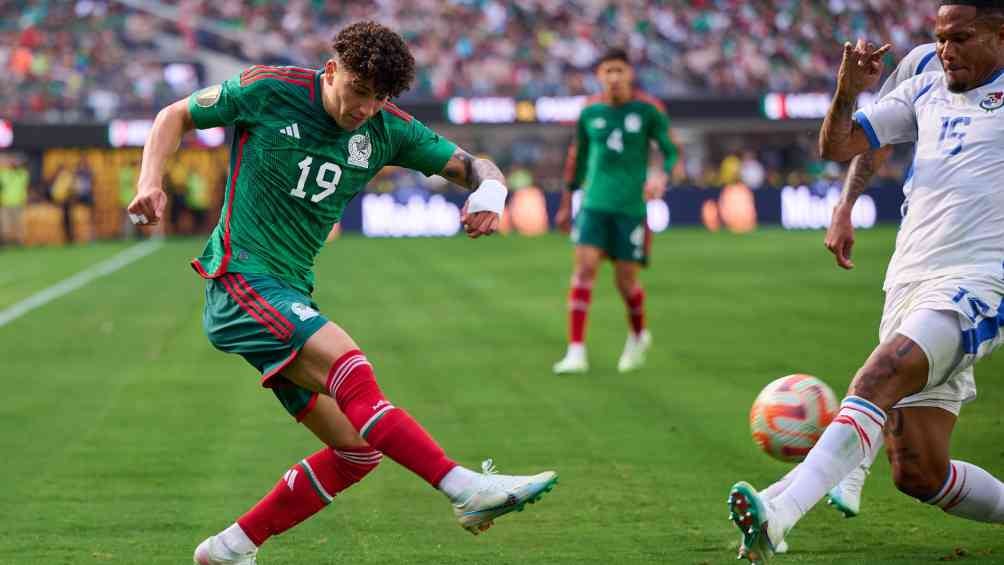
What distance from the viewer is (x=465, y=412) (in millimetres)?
10398

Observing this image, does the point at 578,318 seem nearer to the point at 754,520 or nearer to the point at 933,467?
the point at 933,467

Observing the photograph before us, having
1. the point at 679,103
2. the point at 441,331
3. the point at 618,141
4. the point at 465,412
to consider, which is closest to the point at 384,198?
the point at 679,103

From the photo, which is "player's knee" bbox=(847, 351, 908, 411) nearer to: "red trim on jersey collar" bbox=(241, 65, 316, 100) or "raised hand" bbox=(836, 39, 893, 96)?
"raised hand" bbox=(836, 39, 893, 96)

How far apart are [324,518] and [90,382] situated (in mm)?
5645

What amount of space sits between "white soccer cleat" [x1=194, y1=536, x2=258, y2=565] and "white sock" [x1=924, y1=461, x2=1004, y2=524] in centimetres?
277

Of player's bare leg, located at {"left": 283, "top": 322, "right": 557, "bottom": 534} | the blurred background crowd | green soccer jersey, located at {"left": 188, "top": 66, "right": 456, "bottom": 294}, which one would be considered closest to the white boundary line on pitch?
the blurred background crowd

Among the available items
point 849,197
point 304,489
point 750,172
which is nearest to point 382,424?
point 304,489

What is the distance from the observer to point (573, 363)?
40.7 feet

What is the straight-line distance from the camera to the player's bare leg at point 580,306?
40.7 ft

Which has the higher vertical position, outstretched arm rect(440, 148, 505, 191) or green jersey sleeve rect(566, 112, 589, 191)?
outstretched arm rect(440, 148, 505, 191)

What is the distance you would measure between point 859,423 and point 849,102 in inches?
53.1

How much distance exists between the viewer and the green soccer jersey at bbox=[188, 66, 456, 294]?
18.6ft

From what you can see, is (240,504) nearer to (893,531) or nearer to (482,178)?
(482,178)

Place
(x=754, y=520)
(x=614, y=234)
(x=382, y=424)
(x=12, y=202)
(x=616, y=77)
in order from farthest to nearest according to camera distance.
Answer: (x=12, y=202) < (x=614, y=234) < (x=616, y=77) < (x=382, y=424) < (x=754, y=520)
